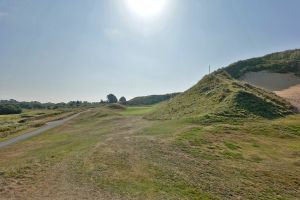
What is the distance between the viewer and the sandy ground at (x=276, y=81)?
51991 mm

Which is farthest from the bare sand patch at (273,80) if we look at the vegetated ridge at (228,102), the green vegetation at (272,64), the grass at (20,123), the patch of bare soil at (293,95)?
the grass at (20,123)

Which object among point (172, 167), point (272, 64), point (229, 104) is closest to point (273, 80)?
point (272, 64)

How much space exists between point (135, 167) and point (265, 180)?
7076 mm

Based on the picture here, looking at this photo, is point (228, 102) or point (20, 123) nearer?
point (228, 102)

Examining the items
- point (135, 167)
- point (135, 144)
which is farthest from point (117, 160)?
point (135, 144)

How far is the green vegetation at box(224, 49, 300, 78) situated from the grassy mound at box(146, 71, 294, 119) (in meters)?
19.1

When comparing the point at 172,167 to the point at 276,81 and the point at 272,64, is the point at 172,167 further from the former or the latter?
the point at 272,64

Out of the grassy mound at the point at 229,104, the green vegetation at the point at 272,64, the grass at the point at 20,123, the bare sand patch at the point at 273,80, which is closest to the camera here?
the grassy mound at the point at 229,104

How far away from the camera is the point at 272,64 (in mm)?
64500

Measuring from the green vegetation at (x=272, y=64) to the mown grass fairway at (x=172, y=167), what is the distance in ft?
118

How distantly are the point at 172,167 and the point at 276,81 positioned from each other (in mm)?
45161

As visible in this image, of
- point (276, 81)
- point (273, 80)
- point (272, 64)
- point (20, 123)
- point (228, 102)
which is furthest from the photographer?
point (20, 123)

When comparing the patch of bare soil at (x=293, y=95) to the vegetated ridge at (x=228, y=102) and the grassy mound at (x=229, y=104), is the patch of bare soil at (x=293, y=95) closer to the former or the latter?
the vegetated ridge at (x=228, y=102)

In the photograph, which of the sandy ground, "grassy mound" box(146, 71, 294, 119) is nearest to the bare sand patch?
the sandy ground
